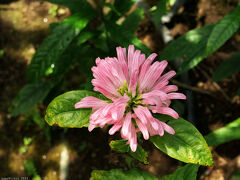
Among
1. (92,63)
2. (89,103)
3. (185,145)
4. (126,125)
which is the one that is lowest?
(185,145)

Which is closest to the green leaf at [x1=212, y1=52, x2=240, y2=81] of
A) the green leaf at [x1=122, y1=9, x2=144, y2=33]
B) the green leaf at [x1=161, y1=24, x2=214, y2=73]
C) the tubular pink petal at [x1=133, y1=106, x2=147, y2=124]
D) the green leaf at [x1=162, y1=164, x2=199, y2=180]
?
the green leaf at [x1=161, y1=24, x2=214, y2=73]

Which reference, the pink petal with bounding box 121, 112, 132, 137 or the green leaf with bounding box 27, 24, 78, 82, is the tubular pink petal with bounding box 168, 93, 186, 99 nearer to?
the pink petal with bounding box 121, 112, 132, 137

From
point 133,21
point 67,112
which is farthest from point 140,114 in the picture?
point 133,21

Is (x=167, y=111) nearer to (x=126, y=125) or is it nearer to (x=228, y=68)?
(x=126, y=125)

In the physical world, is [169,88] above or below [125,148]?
above

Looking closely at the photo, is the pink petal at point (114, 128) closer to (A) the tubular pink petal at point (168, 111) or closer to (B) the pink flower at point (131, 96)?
(B) the pink flower at point (131, 96)

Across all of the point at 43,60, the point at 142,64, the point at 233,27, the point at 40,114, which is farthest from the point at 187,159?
the point at 40,114

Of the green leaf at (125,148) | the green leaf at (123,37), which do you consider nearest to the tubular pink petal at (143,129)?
the green leaf at (125,148)
